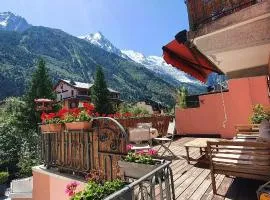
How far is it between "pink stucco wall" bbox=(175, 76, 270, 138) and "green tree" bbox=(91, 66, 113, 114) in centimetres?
3866

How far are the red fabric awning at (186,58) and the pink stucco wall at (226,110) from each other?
20.1 feet

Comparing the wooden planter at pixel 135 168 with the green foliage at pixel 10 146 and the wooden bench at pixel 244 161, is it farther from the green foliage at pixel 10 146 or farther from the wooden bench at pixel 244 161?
the green foliage at pixel 10 146

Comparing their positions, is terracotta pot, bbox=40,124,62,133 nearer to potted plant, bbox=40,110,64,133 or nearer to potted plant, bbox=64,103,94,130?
potted plant, bbox=40,110,64,133

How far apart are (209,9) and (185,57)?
114 cm

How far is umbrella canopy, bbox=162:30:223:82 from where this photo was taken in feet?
16.4

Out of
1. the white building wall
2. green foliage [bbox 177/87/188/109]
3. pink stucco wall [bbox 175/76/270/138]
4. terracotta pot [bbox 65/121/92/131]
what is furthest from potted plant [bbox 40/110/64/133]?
the white building wall

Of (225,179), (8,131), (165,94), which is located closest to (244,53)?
(225,179)

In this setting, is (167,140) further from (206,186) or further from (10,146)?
(10,146)

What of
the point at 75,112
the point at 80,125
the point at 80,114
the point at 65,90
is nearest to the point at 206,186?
the point at 80,125

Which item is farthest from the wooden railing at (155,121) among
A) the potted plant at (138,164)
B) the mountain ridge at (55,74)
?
the mountain ridge at (55,74)

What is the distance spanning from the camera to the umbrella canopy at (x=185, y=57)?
4988 mm

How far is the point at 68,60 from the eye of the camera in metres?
200

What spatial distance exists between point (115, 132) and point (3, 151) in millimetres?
28909

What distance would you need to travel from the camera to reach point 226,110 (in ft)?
41.5
